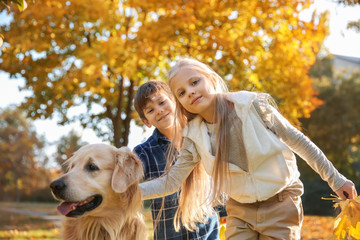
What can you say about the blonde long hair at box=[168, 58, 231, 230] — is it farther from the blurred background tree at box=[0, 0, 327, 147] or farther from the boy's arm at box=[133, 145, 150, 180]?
the blurred background tree at box=[0, 0, 327, 147]

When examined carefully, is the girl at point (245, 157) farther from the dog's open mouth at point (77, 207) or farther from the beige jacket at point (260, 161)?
the dog's open mouth at point (77, 207)

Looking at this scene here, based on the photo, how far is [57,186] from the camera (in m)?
2.40

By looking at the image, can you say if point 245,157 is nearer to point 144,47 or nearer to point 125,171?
point 125,171

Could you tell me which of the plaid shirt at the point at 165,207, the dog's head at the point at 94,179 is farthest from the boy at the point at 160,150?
the dog's head at the point at 94,179

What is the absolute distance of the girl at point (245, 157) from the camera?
247 cm

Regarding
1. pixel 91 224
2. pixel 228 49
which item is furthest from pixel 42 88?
pixel 91 224

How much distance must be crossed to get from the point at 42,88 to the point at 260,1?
4.88 m

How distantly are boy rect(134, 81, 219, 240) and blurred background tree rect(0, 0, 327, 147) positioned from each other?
11.0 ft

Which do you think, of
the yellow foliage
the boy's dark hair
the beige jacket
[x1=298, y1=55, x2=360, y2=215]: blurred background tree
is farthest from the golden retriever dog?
[x1=298, y1=55, x2=360, y2=215]: blurred background tree

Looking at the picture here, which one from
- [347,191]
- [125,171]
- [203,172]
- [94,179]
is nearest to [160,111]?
[203,172]

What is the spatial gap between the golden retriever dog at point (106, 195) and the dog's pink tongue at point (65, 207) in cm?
7

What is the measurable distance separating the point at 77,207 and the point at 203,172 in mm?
1092

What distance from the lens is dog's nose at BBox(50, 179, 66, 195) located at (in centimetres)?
239

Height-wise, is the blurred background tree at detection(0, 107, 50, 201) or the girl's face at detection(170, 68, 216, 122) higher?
the girl's face at detection(170, 68, 216, 122)
